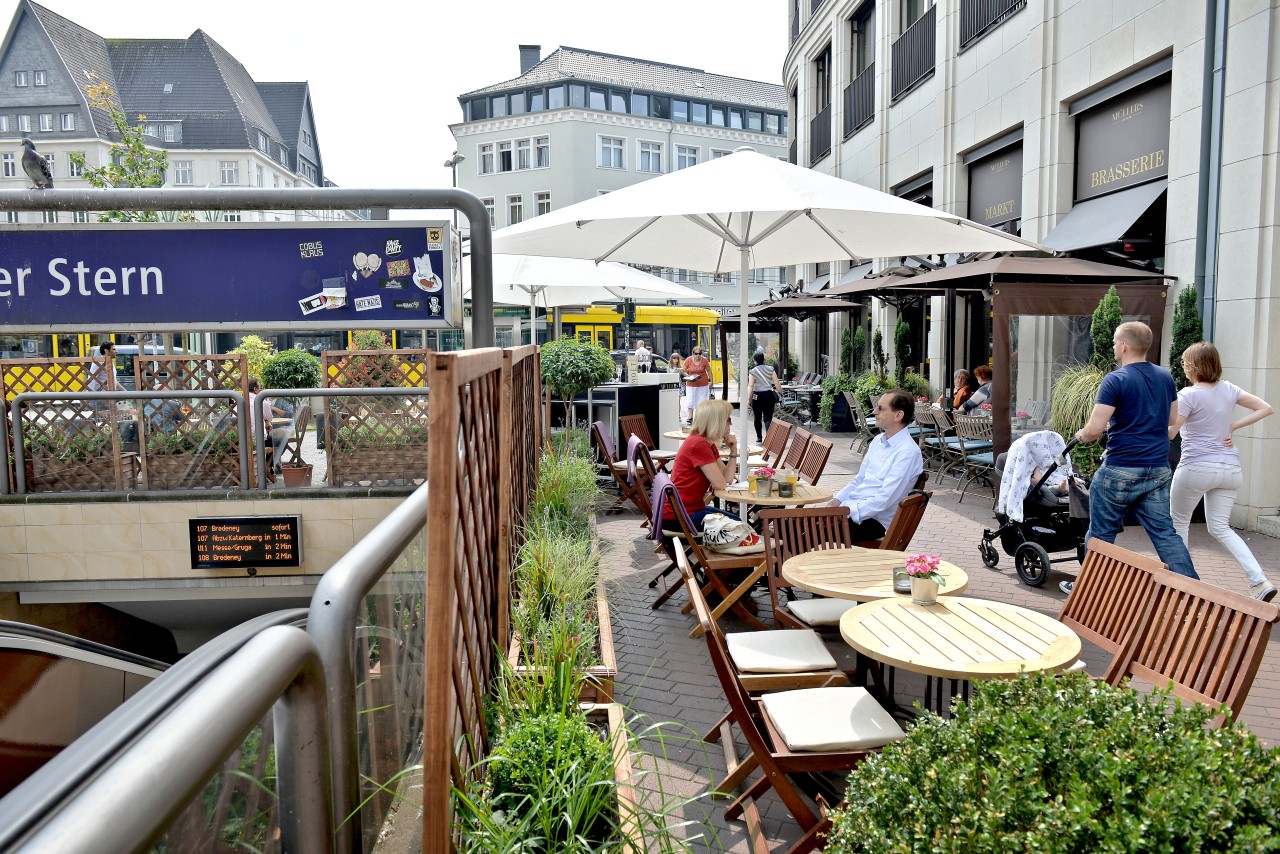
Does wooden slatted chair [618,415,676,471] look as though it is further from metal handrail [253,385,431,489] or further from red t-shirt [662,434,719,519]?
red t-shirt [662,434,719,519]

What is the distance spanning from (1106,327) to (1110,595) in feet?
21.8

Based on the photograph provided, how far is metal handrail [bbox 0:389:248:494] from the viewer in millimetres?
7047

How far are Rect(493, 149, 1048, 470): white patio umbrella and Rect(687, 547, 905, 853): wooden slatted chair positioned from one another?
124 inches

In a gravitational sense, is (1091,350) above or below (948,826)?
above

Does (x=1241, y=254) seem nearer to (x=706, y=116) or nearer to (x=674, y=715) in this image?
(x=674, y=715)

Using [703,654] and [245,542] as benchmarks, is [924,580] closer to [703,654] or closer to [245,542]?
[703,654]

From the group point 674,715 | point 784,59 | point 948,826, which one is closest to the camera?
point 948,826

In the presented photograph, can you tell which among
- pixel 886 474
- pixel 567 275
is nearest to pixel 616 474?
pixel 886 474

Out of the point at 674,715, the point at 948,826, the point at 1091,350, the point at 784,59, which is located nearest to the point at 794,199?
the point at 674,715

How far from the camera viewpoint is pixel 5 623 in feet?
11.1

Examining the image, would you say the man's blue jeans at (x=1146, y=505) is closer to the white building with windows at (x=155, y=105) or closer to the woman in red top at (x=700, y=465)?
the woman in red top at (x=700, y=465)

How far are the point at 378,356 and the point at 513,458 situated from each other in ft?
14.6

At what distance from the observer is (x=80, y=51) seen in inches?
2480

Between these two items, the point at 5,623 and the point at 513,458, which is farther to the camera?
the point at 513,458
